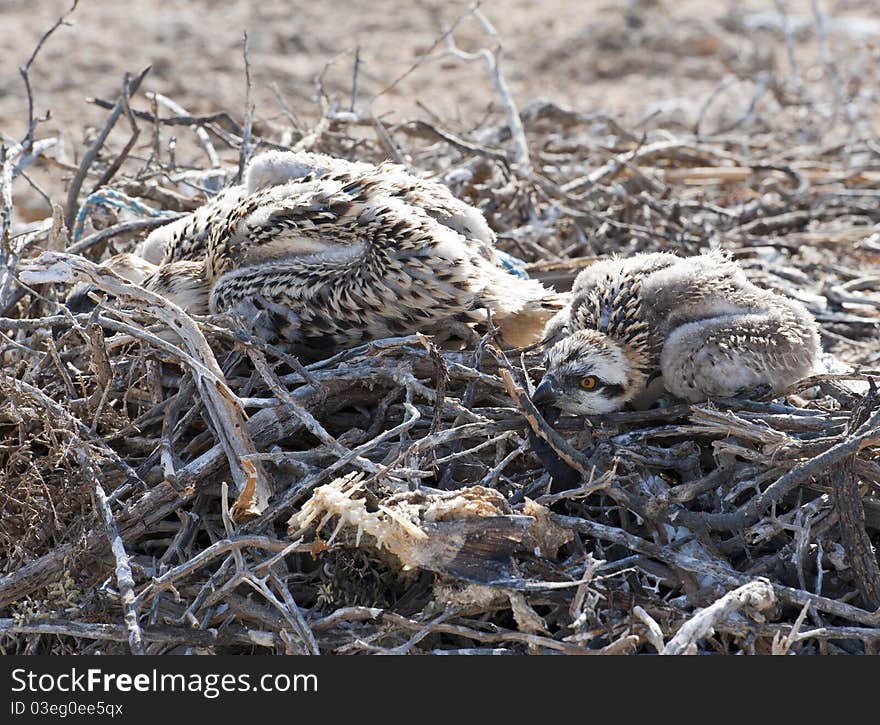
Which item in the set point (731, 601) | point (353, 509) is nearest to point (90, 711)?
point (353, 509)

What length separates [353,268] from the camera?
4020mm

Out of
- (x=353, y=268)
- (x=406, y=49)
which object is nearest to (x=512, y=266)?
(x=353, y=268)

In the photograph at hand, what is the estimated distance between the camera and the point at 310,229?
13.3 ft

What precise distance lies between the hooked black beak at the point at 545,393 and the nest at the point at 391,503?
0.22ft

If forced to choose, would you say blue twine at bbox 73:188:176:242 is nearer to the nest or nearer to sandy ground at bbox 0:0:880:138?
the nest

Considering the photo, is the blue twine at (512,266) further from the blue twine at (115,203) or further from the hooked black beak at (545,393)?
the blue twine at (115,203)

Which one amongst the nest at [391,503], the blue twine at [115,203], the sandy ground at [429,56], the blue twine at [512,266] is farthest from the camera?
the sandy ground at [429,56]

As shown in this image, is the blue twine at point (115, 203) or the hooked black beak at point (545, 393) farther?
the blue twine at point (115, 203)

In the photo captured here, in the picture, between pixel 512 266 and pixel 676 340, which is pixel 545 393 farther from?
pixel 512 266

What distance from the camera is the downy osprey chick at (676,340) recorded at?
3.63 metres

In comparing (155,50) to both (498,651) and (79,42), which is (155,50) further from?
(498,651)

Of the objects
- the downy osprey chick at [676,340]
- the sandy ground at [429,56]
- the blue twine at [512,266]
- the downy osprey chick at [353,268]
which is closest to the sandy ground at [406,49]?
the sandy ground at [429,56]

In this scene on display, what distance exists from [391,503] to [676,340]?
43.3 inches

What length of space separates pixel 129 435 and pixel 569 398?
5.03ft
